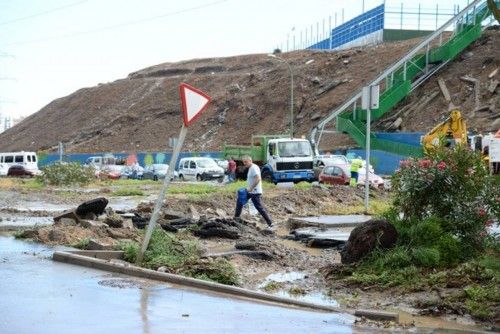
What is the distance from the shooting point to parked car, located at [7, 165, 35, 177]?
6209 cm

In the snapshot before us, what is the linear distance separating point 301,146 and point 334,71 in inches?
1540

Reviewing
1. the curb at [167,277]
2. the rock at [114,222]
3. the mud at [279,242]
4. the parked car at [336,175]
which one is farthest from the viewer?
the parked car at [336,175]

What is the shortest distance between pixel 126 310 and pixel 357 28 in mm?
86980

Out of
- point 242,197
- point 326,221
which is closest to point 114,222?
point 242,197

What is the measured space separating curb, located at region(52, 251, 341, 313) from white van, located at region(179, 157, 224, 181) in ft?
A: 123

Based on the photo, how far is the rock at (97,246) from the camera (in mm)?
13439

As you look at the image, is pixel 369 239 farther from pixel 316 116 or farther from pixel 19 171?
pixel 316 116

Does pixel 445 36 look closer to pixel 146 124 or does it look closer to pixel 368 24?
pixel 368 24

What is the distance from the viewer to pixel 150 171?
5622 centimetres

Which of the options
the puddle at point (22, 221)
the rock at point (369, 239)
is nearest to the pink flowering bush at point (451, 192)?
the rock at point (369, 239)

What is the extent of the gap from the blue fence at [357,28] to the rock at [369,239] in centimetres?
7507

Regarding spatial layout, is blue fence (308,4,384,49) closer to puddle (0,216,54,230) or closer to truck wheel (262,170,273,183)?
truck wheel (262,170,273,183)

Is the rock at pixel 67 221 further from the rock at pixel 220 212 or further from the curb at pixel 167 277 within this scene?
the rock at pixel 220 212

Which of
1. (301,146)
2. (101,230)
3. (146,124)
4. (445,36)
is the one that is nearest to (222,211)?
(101,230)
